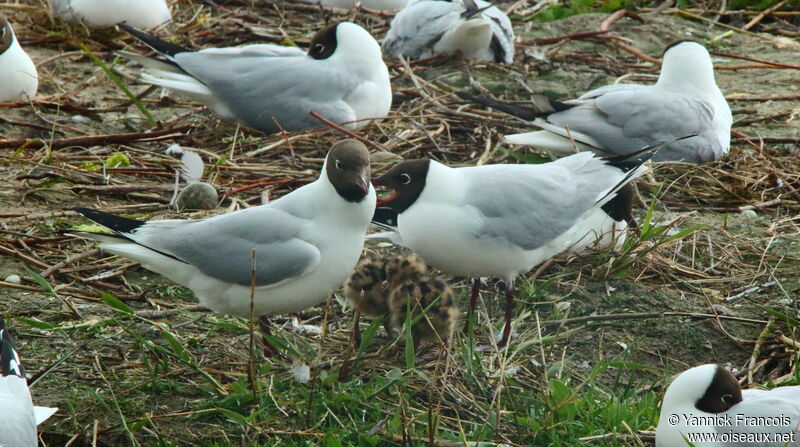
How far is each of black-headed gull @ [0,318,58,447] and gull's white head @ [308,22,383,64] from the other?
336 cm

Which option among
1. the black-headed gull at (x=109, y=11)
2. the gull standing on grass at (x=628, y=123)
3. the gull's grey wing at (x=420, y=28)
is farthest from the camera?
the black-headed gull at (x=109, y=11)

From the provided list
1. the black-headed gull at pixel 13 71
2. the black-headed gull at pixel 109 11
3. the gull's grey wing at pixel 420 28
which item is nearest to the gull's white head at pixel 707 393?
the gull's grey wing at pixel 420 28

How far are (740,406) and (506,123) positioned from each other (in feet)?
10.7

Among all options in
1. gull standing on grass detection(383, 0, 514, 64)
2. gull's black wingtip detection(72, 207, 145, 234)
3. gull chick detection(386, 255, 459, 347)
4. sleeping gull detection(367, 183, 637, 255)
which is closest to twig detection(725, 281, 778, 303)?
sleeping gull detection(367, 183, 637, 255)

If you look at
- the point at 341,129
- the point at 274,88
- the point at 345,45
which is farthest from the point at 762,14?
the point at 274,88

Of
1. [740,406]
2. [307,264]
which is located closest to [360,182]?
[307,264]

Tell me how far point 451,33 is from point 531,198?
127 inches

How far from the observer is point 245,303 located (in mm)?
3711

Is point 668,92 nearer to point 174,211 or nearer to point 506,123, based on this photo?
point 506,123

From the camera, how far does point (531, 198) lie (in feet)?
13.3

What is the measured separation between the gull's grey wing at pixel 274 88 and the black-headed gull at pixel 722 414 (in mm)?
3219

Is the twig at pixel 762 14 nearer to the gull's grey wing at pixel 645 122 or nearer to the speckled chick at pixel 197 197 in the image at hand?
the gull's grey wing at pixel 645 122

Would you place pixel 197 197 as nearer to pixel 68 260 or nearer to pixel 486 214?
pixel 68 260

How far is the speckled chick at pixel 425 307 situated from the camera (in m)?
3.67
